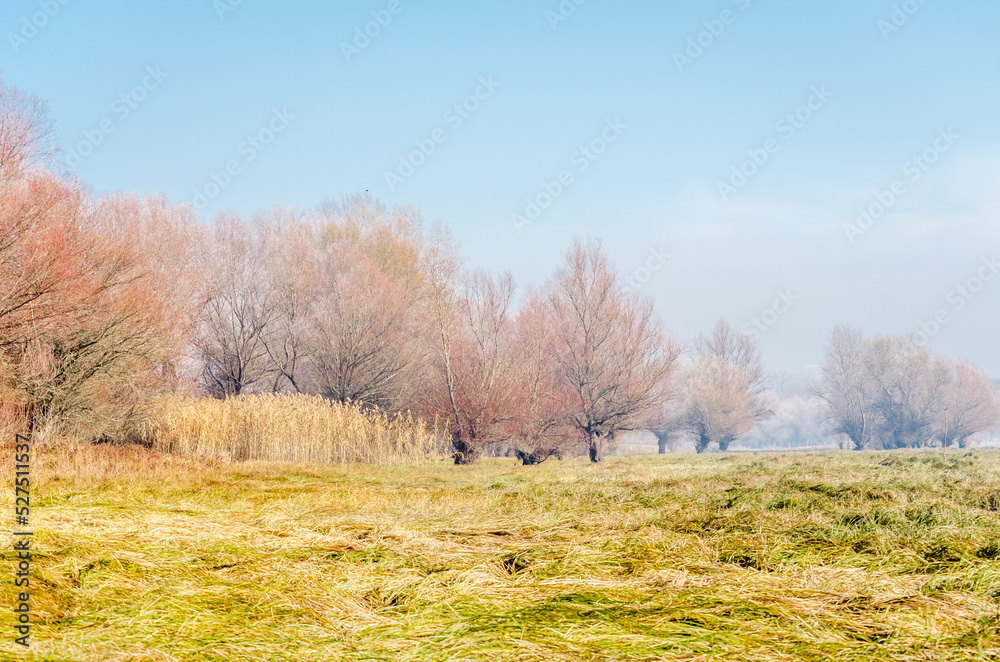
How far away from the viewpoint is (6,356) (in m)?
14.0

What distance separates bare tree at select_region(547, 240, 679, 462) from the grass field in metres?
19.4

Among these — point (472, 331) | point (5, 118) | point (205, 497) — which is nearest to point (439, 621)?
point (205, 497)

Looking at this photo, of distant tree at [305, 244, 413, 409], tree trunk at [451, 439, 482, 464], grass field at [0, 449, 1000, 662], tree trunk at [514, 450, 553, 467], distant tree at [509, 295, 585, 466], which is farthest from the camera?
distant tree at [305, 244, 413, 409]

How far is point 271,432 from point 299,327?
11.7m

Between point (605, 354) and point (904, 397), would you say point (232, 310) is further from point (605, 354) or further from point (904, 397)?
point (904, 397)

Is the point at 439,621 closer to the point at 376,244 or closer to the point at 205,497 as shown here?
the point at 205,497

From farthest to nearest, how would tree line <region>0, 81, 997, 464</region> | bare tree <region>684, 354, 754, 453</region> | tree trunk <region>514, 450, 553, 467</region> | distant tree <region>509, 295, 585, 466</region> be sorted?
bare tree <region>684, 354, 754, 453</region>
tree trunk <region>514, 450, 553, 467</region>
distant tree <region>509, 295, 585, 466</region>
tree line <region>0, 81, 997, 464</region>

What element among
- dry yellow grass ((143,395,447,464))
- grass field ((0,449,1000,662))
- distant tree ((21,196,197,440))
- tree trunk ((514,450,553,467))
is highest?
distant tree ((21,196,197,440))

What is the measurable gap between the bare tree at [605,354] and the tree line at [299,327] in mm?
55

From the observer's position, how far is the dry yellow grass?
1686 cm

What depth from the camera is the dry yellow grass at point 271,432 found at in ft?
Answer: 55.3

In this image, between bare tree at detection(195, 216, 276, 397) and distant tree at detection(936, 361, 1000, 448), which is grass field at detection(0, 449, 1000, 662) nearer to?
bare tree at detection(195, 216, 276, 397)

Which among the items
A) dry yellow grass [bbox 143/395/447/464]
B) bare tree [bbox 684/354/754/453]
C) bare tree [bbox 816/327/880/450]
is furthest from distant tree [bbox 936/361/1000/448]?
dry yellow grass [bbox 143/395/447/464]

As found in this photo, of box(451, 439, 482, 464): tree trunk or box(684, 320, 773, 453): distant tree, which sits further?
box(684, 320, 773, 453): distant tree
